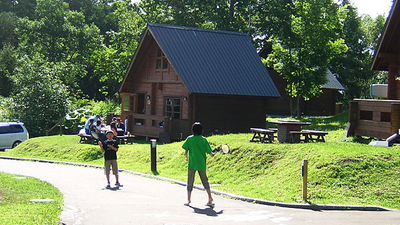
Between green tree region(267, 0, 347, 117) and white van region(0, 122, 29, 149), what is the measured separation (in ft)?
58.0

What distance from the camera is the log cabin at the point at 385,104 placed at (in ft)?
64.7

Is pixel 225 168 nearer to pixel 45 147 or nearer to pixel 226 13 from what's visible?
pixel 45 147

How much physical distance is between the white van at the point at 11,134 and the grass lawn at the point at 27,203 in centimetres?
2019

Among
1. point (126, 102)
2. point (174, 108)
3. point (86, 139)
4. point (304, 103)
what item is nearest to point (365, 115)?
point (174, 108)

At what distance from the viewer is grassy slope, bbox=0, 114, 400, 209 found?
14109 mm

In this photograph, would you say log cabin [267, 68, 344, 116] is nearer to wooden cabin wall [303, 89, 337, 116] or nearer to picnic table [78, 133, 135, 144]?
wooden cabin wall [303, 89, 337, 116]

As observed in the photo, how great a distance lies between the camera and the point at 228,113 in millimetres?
32750

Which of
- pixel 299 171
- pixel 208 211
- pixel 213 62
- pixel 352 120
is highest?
pixel 213 62

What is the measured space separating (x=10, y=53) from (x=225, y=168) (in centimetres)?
4716

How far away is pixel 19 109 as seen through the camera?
44.3m

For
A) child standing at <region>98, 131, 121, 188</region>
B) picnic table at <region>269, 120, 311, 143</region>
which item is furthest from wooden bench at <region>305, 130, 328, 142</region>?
child standing at <region>98, 131, 121, 188</region>

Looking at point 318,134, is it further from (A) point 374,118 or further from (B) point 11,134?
(B) point 11,134

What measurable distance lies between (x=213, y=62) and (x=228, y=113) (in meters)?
3.24

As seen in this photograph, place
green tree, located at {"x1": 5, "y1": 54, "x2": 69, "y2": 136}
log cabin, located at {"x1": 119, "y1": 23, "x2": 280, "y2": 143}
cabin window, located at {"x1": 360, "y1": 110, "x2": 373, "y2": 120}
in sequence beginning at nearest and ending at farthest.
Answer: cabin window, located at {"x1": 360, "y1": 110, "x2": 373, "y2": 120} < log cabin, located at {"x1": 119, "y1": 23, "x2": 280, "y2": 143} < green tree, located at {"x1": 5, "y1": 54, "x2": 69, "y2": 136}
